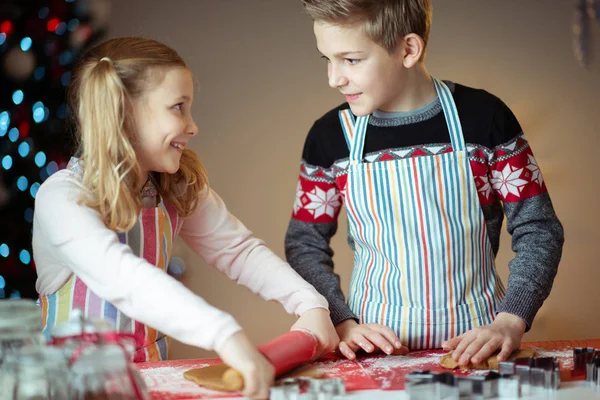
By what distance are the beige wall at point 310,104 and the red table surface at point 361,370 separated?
1946 millimetres

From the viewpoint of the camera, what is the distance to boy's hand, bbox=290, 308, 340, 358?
4.09 feet

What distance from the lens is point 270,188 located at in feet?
10.6

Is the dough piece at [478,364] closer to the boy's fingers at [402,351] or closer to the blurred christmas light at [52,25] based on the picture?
the boy's fingers at [402,351]

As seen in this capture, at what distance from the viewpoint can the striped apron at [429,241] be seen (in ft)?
4.63

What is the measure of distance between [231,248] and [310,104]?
6.03ft

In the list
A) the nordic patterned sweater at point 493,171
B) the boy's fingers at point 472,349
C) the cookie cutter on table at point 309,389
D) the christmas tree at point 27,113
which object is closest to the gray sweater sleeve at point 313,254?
the nordic patterned sweater at point 493,171

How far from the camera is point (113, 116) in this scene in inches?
48.5

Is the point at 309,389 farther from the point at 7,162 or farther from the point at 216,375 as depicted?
the point at 7,162

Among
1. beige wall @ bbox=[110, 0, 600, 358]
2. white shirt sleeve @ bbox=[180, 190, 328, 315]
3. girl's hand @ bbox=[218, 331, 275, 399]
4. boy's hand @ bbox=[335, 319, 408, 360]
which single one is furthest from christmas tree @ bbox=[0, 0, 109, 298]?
girl's hand @ bbox=[218, 331, 275, 399]

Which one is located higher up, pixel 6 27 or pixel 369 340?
pixel 6 27

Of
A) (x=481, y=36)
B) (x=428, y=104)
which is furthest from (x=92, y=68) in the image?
(x=481, y=36)

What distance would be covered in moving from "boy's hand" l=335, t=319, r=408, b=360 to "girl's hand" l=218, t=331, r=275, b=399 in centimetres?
29

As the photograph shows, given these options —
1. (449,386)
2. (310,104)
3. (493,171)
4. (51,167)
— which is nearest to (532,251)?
(493,171)

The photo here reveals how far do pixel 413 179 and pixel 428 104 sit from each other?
0.16 metres
